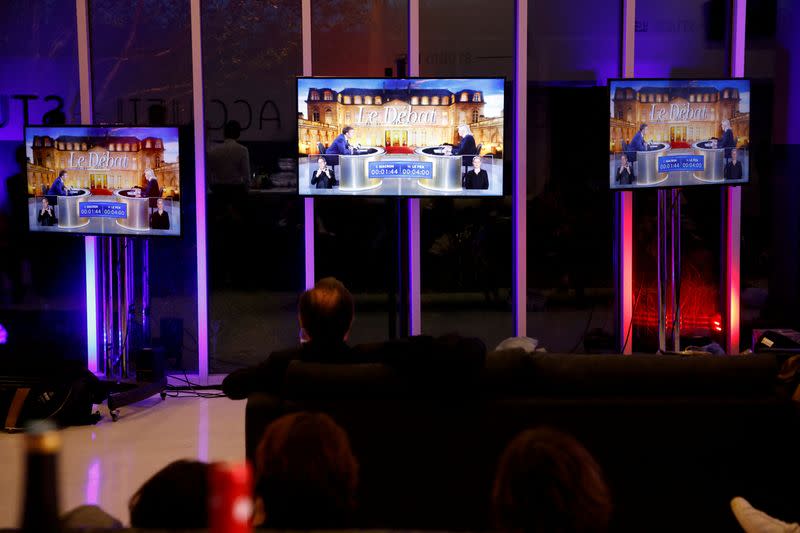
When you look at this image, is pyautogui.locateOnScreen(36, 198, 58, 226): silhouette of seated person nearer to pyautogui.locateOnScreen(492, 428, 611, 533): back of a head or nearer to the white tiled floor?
the white tiled floor

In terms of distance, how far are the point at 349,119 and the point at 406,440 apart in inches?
119

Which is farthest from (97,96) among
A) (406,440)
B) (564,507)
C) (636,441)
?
(564,507)

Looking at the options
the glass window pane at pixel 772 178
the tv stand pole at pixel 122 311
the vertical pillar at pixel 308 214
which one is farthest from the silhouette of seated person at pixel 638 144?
the tv stand pole at pixel 122 311

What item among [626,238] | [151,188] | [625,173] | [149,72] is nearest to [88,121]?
[149,72]

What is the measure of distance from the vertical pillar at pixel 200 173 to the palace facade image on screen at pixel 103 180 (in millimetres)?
552

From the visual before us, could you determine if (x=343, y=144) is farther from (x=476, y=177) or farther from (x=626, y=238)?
(x=626, y=238)

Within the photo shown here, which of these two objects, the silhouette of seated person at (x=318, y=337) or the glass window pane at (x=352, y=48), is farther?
the glass window pane at (x=352, y=48)

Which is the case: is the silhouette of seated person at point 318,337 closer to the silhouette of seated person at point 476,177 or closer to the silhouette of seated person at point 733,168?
the silhouette of seated person at point 476,177

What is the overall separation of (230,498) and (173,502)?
2.43 feet

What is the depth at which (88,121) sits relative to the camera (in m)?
6.06

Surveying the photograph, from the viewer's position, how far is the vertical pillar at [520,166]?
6.11 meters

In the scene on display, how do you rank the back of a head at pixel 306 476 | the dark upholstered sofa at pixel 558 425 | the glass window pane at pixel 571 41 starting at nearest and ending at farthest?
the back of a head at pixel 306 476
the dark upholstered sofa at pixel 558 425
the glass window pane at pixel 571 41

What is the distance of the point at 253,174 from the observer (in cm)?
635

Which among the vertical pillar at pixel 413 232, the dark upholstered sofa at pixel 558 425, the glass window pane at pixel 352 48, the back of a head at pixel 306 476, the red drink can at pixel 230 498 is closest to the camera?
the red drink can at pixel 230 498
